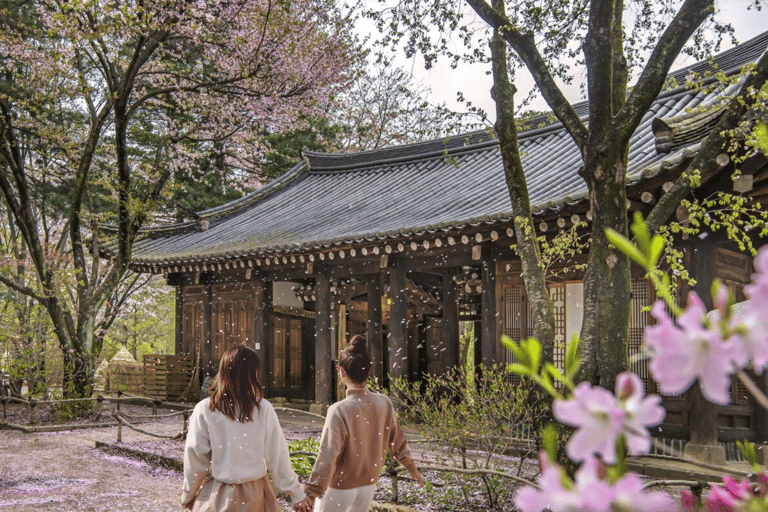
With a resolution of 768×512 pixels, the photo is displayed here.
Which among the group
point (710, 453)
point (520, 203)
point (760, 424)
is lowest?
point (710, 453)

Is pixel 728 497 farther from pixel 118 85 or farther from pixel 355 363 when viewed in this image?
pixel 118 85

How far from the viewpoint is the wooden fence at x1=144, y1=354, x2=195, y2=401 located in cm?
1678

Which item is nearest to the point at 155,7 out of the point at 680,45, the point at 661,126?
the point at 661,126

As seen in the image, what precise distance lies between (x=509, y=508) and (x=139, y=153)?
18.9 metres

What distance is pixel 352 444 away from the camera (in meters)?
4.11

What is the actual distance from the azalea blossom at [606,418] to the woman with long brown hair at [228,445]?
316cm

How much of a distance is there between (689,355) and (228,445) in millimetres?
3416

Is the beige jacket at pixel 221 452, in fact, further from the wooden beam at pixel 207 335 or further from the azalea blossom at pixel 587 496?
the wooden beam at pixel 207 335

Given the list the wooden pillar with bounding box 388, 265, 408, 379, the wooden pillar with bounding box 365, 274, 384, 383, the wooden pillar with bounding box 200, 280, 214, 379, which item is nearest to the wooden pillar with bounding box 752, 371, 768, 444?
the wooden pillar with bounding box 388, 265, 408, 379

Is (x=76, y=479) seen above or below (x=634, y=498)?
below

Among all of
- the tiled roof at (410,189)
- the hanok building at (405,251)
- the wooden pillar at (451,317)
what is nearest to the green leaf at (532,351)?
the hanok building at (405,251)

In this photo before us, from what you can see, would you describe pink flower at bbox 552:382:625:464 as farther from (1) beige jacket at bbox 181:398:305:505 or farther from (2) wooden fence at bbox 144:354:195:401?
(2) wooden fence at bbox 144:354:195:401

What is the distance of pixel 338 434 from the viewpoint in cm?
407

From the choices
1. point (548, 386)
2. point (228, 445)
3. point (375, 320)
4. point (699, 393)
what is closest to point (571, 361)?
point (548, 386)
